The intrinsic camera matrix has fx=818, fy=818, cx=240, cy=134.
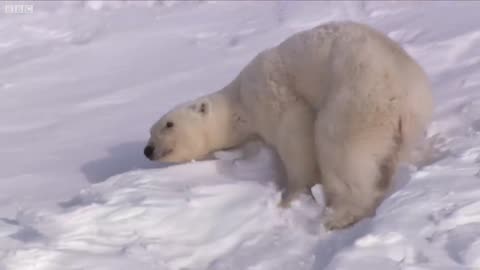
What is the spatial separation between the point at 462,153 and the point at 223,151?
1.72 metres

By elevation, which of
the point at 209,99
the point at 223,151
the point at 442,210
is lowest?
the point at 442,210

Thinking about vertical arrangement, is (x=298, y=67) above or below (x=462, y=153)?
above

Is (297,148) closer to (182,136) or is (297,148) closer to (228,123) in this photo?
(228,123)

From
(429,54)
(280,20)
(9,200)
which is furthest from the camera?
(280,20)

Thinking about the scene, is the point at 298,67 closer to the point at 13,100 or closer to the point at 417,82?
the point at 417,82

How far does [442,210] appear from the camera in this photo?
3.66 m

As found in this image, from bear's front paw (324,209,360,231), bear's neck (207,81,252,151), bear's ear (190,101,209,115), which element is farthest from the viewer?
bear's ear (190,101,209,115)

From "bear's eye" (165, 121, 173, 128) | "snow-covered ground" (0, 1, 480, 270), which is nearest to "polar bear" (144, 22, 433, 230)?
"bear's eye" (165, 121, 173, 128)

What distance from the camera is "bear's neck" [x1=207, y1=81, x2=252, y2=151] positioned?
5395mm

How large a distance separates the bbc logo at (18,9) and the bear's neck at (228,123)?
6591 mm

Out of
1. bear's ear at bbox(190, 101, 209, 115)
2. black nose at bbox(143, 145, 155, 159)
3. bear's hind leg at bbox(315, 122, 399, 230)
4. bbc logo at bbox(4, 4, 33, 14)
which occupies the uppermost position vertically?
bbc logo at bbox(4, 4, 33, 14)

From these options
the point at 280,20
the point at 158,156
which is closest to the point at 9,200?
the point at 158,156

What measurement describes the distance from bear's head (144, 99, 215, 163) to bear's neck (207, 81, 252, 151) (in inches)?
1.6

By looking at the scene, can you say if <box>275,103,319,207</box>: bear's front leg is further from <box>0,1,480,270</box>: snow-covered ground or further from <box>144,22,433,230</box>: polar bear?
<box>0,1,480,270</box>: snow-covered ground
